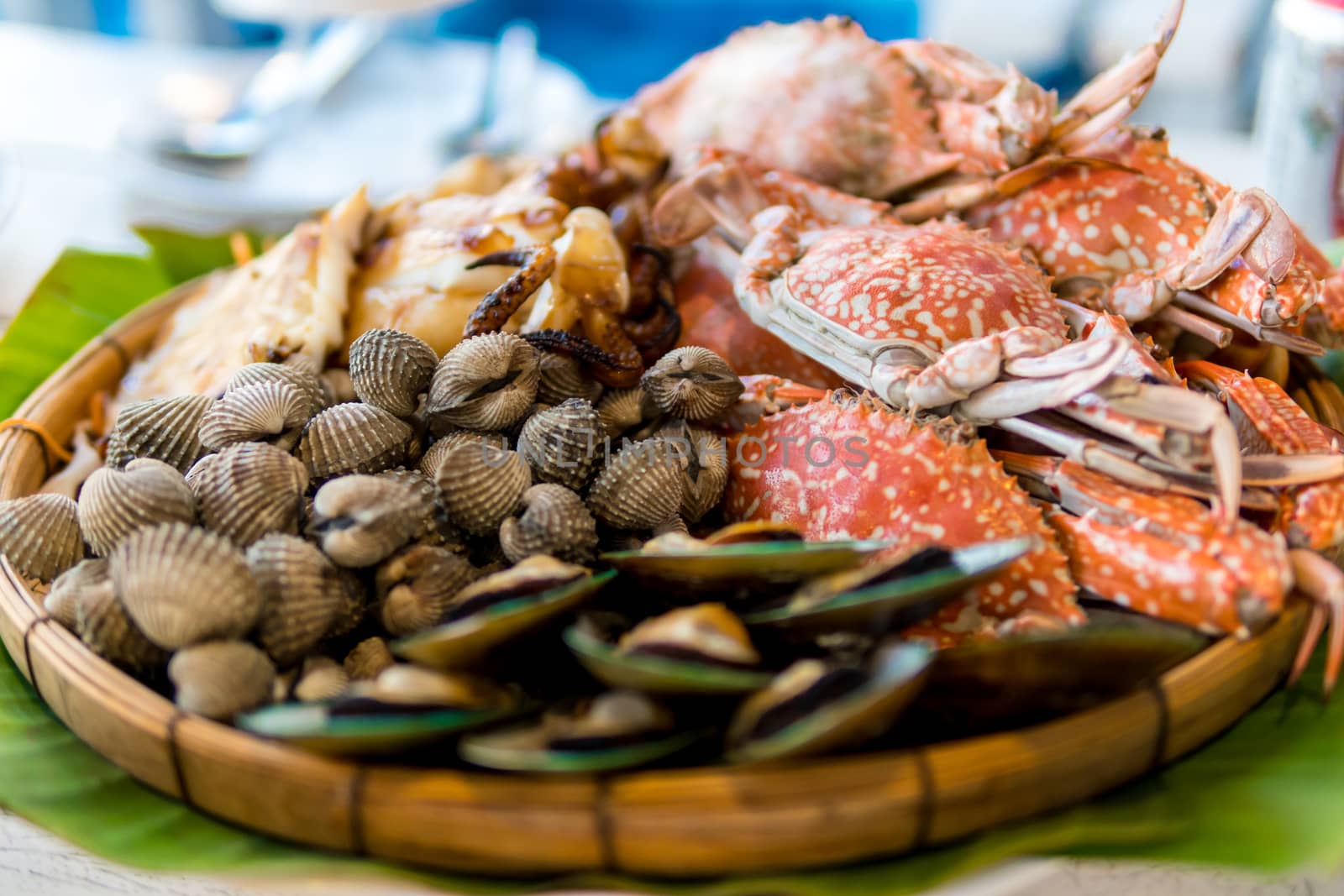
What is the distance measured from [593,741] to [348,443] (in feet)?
1.58

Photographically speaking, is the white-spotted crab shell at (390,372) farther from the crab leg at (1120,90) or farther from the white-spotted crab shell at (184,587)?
the crab leg at (1120,90)

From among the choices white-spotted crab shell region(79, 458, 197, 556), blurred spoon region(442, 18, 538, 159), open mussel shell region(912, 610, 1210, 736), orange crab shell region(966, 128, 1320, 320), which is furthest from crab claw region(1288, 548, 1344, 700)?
blurred spoon region(442, 18, 538, 159)

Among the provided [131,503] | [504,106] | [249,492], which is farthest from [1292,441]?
[504,106]

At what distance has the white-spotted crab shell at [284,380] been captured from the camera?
1.23 meters

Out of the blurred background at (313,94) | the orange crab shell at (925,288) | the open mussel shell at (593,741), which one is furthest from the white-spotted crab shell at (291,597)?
the blurred background at (313,94)

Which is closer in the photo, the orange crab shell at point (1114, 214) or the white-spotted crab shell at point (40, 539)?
the white-spotted crab shell at point (40, 539)

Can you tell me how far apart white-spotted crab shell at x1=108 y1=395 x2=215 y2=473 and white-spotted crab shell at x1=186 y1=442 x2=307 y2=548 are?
11 centimetres

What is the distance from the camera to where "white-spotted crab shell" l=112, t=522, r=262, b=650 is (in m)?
0.94

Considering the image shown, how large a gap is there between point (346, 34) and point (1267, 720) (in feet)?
12.0

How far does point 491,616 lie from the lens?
88 centimetres

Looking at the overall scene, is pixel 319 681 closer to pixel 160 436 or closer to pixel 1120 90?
pixel 160 436

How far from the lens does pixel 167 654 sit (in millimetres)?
1024

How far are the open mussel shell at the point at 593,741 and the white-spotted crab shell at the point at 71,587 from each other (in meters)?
0.47

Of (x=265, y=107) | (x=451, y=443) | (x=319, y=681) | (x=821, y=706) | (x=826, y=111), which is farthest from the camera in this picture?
(x=265, y=107)
